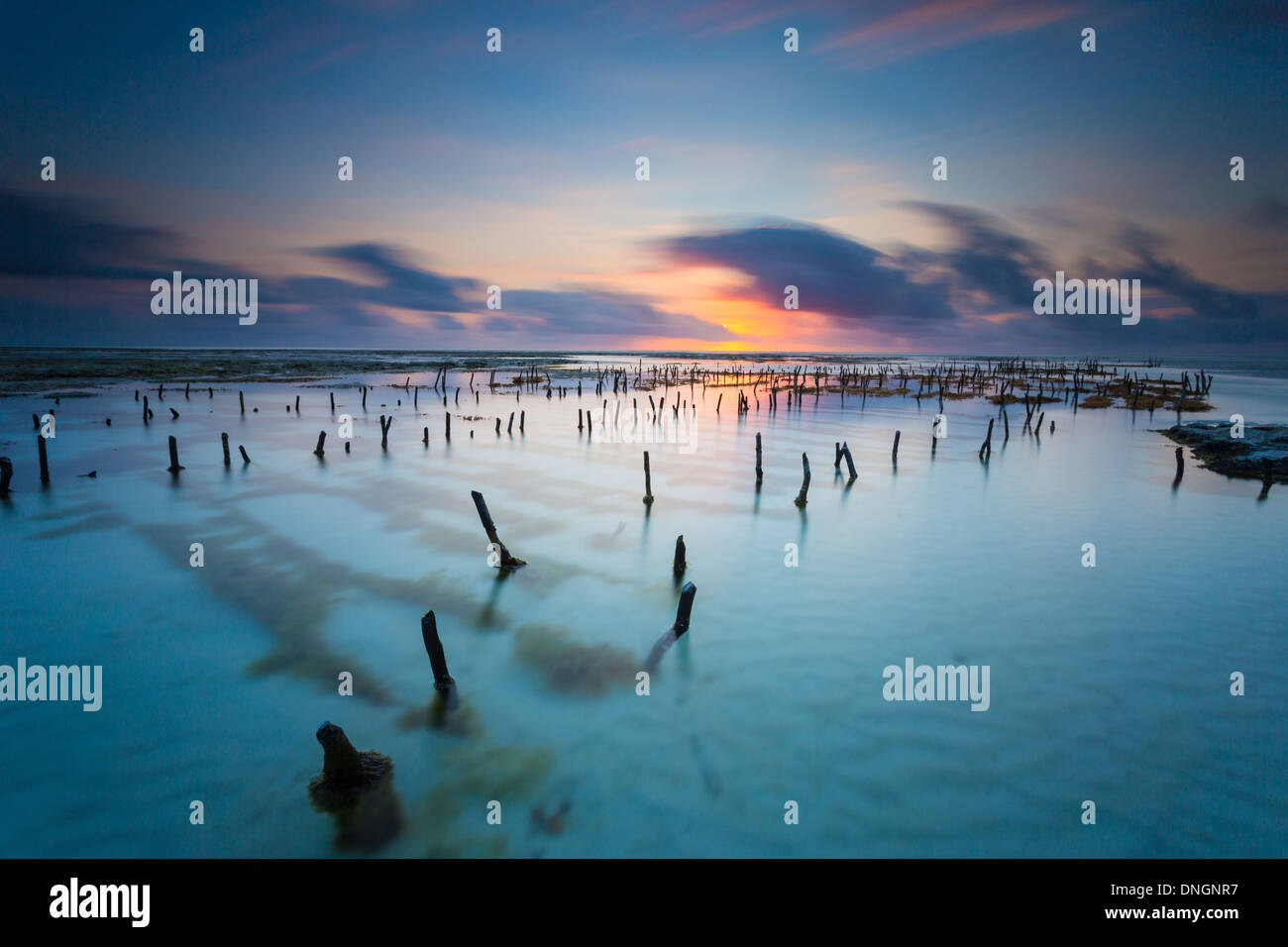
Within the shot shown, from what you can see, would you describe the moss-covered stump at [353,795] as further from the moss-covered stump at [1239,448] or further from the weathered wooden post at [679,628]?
the moss-covered stump at [1239,448]

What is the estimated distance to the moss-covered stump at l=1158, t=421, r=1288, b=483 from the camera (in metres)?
20.3

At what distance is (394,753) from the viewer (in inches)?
257

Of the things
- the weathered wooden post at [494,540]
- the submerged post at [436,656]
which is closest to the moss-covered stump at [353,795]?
the submerged post at [436,656]

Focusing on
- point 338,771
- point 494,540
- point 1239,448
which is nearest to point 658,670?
point 338,771

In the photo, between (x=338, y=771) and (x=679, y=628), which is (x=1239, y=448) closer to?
(x=679, y=628)

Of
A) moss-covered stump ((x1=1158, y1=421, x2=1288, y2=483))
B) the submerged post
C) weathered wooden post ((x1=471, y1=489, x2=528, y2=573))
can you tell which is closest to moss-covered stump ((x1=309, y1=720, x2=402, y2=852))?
the submerged post

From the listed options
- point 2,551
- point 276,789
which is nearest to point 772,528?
point 276,789

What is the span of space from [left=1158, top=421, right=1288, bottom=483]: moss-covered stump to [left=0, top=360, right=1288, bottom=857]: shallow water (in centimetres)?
420

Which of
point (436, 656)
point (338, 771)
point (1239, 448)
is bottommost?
point (338, 771)

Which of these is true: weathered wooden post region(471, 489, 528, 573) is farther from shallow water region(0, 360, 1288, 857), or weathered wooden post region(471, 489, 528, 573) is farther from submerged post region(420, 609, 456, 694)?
submerged post region(420, 609, 456, 694)

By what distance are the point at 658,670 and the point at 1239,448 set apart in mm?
28225

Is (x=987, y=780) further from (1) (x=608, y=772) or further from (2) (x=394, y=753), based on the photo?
(2) (x=394, y=753)

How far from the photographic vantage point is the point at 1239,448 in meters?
23.0

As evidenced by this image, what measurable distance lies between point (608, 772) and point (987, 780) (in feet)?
13.6
